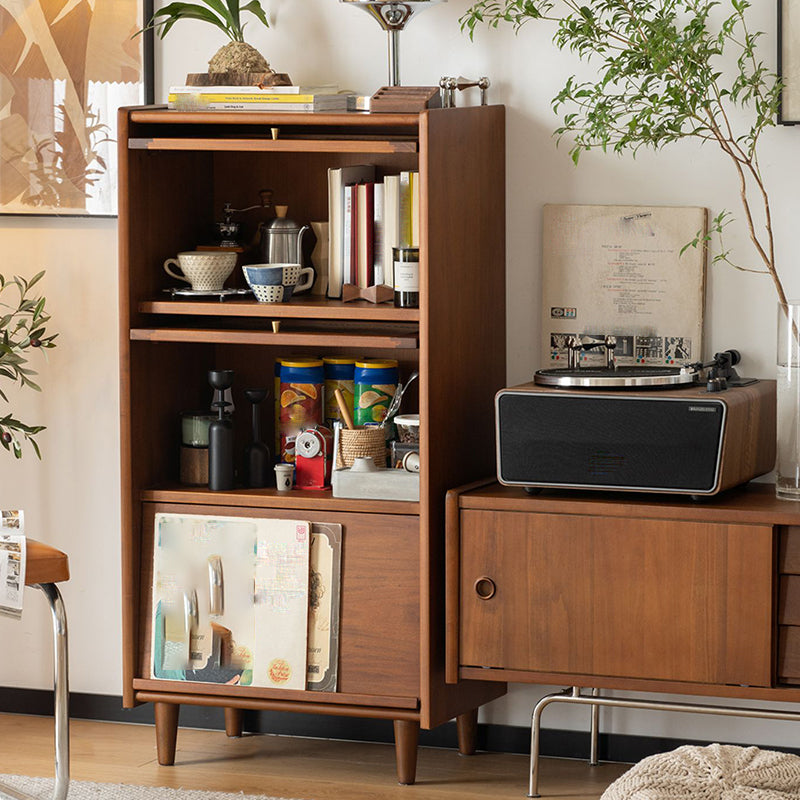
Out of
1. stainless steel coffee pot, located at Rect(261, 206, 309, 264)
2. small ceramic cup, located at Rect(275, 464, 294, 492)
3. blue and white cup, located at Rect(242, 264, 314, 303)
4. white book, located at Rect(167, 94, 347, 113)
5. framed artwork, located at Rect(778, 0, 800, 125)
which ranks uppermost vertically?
framed artwork, located at Rect(778, 0, 800, 125)

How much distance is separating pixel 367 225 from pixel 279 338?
31 cm

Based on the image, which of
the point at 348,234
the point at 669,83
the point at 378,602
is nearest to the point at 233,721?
the point at 378,602

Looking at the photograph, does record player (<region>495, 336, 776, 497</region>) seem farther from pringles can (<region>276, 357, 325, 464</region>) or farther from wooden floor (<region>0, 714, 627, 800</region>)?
wooden floor (<region>0, 714, 627, 800</region>)

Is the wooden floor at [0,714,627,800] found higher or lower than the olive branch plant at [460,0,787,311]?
lower

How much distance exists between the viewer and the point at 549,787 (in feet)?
9.69

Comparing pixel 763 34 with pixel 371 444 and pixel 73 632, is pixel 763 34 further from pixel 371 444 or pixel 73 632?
pixel 73 632

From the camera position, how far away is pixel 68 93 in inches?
127

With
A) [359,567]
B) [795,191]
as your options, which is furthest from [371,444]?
[795,191]

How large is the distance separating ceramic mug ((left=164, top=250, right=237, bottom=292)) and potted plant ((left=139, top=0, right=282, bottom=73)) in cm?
38

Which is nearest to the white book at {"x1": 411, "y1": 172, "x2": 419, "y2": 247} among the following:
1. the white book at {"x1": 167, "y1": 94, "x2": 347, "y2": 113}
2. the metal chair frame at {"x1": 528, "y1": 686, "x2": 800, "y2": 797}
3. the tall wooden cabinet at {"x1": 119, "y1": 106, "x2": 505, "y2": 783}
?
the tall wooden cabinet at {"x1": 119, "y1": 106, "x2": 505, "y2": 783}

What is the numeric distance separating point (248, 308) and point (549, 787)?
1.18 metres

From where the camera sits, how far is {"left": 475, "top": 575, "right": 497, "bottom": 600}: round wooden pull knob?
8.93 feet

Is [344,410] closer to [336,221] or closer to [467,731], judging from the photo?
[336,221]

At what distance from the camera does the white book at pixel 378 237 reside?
290 cm
